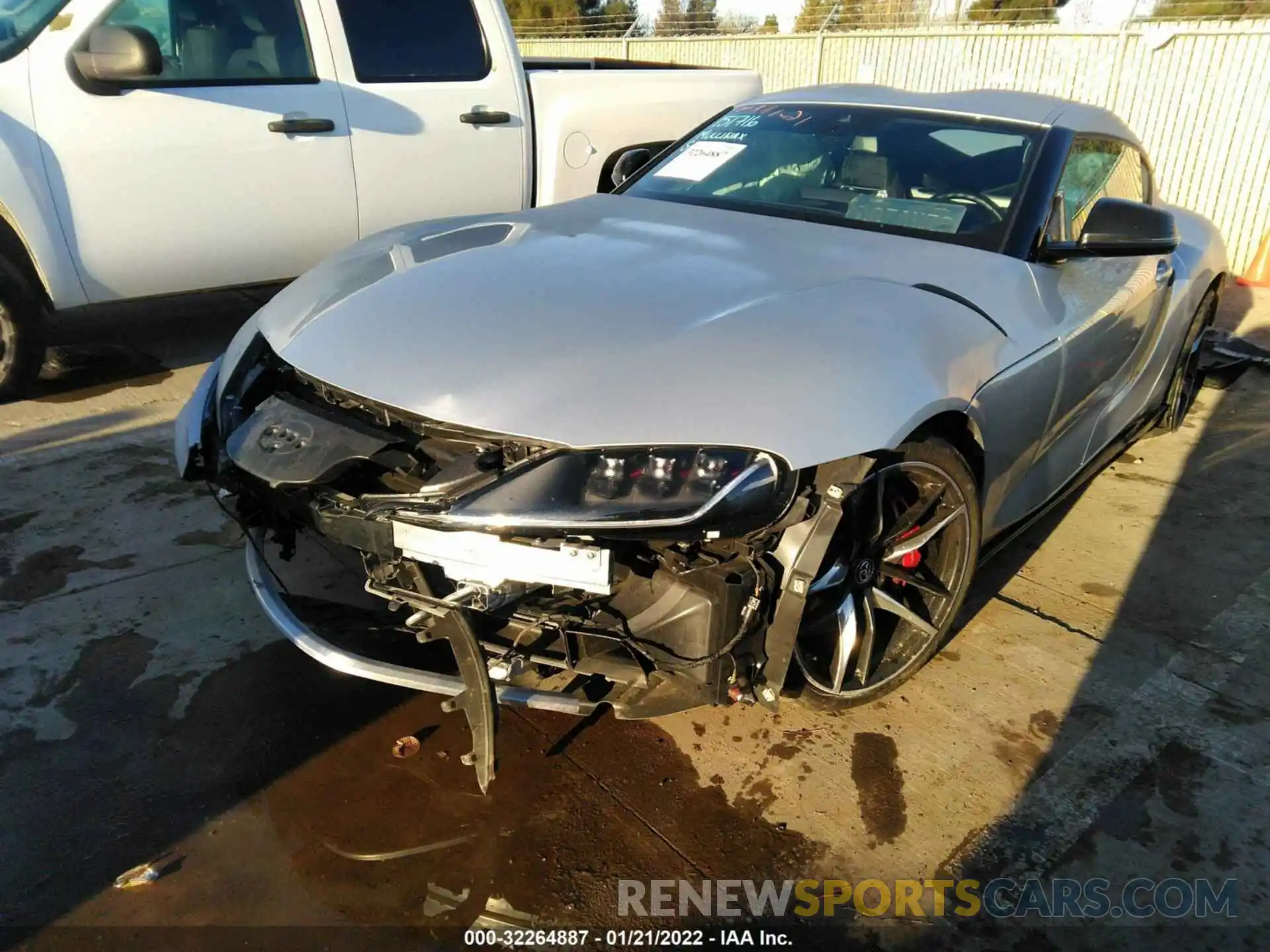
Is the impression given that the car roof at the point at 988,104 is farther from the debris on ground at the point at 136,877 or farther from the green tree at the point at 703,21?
the green tree at the point at 703,21

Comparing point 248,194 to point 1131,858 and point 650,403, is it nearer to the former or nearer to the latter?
point 650,403

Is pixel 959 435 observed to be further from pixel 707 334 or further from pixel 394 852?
pixel 394 852

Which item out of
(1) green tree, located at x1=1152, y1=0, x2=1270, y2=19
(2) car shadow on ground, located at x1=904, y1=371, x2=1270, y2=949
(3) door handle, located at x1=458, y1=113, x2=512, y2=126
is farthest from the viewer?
(1) green tree, located at x1=1152, y1=0, x2=1270, y2=19

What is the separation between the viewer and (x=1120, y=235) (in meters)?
3.08

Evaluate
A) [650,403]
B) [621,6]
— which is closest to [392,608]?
[650,403]

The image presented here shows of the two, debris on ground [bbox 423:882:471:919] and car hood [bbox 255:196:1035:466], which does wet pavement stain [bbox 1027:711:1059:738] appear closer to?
car hood [bbox 255:196:1035:466]

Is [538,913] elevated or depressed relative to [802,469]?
depressed

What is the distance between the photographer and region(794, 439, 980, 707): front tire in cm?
248

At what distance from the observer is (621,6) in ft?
118

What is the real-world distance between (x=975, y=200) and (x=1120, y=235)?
1.53ft

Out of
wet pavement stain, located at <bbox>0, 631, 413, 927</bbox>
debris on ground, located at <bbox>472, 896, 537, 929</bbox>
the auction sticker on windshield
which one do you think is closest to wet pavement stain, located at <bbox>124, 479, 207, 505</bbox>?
wet pavement stain, located at <bbox>0, 631, 413, 927</bbox>

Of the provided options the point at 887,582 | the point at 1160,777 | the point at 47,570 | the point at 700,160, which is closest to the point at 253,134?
the point at 700,160

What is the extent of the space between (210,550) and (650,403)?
7.04 feet
